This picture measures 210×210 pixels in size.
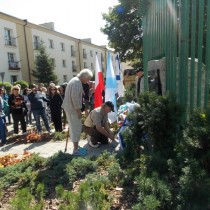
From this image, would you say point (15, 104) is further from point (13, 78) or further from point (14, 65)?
point (14, 65)

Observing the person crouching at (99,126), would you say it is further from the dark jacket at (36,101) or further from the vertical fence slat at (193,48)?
the vertical fence slat at (193,48)

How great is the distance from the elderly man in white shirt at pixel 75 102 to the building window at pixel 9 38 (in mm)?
27803

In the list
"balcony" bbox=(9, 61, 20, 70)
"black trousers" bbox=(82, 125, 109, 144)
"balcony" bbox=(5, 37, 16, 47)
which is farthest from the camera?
"balcony" bbox=(5, 37, 16, 47)

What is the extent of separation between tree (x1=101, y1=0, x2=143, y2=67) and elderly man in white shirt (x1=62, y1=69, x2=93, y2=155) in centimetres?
2179

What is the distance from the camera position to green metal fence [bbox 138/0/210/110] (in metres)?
3.30

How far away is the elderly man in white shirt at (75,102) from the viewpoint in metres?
5.86

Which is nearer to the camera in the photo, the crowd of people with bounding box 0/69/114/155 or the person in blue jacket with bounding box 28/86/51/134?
the crowd of people with bounding box 0/69/114/155

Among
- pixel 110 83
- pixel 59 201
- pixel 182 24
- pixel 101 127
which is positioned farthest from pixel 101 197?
pixel 110 83

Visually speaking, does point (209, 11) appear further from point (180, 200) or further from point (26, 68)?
point (26, 68)

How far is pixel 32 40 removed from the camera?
114 ft

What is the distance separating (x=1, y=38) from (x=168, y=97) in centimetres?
2950

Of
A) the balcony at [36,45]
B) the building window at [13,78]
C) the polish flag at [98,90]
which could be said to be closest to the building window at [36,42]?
the balcony at [36,45]

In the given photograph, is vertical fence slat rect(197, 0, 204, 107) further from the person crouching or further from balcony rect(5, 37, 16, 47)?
balcony rect(5, 37, 16, 47)

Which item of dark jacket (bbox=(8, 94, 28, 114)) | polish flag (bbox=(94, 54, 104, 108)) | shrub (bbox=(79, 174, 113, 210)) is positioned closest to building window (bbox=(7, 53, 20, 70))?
dark jacket (bbox=(8, 94, 28, 114))
